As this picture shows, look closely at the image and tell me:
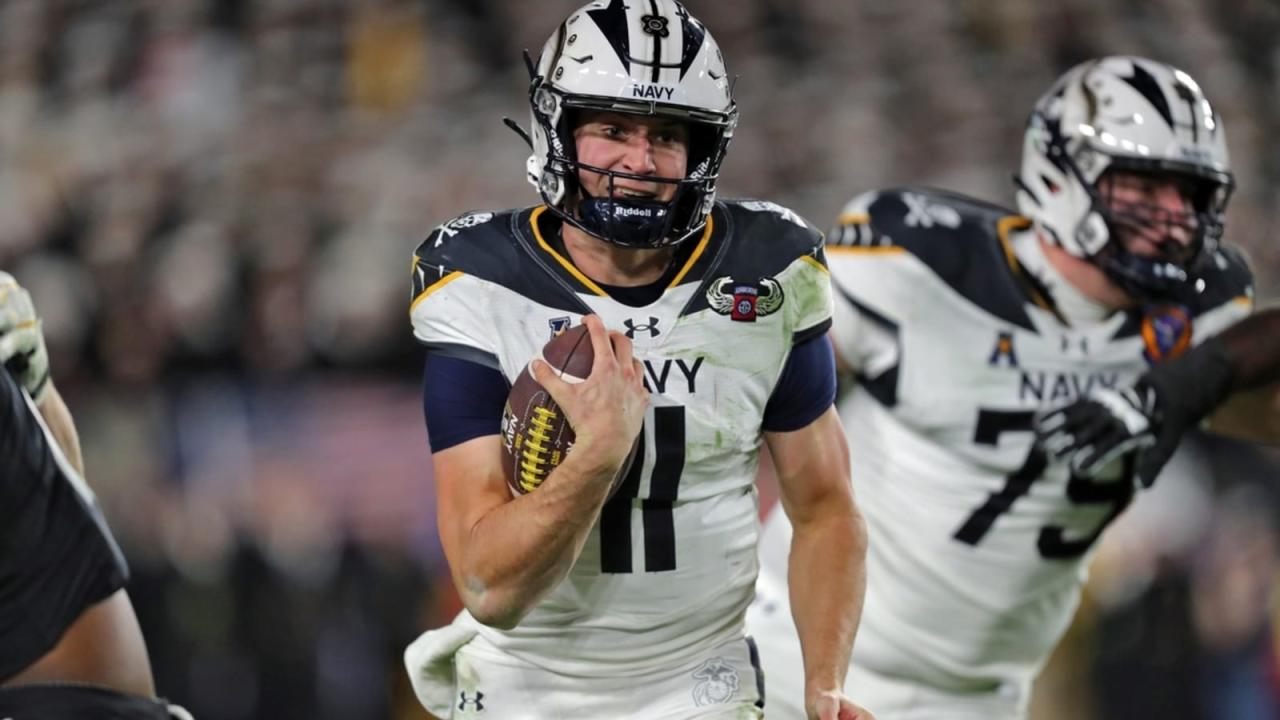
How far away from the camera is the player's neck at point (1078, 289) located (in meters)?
4.32

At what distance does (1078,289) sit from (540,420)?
6.11ft

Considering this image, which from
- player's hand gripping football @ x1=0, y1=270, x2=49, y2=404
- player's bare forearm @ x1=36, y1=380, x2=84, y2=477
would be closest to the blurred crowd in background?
player's bare forearm @ x1=36, y1=380, x2=84, y2=477

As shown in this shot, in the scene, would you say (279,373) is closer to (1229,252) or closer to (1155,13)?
(1229,252)

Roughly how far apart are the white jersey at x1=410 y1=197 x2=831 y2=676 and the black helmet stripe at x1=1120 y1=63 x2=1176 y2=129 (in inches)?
56.7

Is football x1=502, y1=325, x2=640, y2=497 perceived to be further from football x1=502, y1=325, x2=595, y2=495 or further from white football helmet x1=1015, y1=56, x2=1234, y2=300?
Result: white football helmet x1=1015, y1=56, x2=1234, y2=300

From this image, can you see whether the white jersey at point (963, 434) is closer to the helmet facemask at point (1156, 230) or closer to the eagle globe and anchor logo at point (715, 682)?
the helmet facemask at point (1156, 230)

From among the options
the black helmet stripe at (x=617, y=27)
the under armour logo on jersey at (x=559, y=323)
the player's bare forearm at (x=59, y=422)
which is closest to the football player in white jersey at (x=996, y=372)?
the black helmet stripe at (x=617, y=27)

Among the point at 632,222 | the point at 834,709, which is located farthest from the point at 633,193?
the point at 834,709

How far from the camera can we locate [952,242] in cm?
436

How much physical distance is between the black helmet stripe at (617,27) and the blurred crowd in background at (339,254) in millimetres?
2995

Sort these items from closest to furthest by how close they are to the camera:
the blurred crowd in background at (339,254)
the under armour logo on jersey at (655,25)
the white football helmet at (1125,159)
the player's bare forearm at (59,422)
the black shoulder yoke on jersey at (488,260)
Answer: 1. the black shoulder yoke on jersey at (488,260)
2. the under armour logo on jersey at (655,25)
3. the player's bare forearm at (59,422)
4. the white football helmet at (1125,159)
5. the blurred crowd in background at (339,254)

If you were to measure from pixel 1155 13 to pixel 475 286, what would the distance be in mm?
6152

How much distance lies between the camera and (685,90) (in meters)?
3.16

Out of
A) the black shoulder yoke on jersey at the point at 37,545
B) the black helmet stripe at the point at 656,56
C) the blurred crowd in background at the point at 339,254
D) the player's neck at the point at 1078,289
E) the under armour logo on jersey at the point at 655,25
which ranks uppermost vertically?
the under armour logo on jersey at the point at 655,25
